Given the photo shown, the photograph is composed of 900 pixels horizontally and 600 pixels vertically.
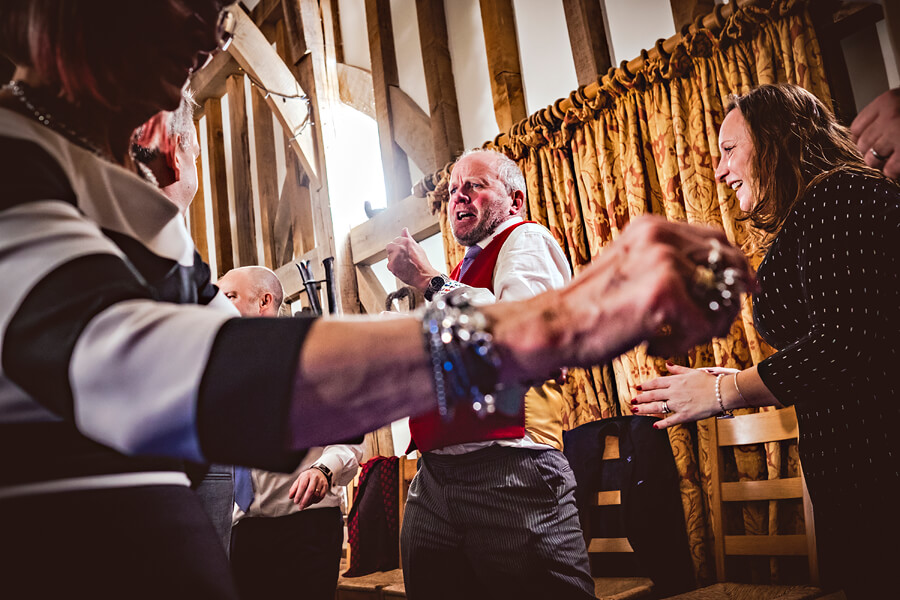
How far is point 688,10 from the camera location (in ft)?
9.08

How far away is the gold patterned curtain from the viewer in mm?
2420

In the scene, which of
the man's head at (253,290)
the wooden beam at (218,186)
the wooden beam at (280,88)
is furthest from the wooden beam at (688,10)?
the wooden beam at (218,186)

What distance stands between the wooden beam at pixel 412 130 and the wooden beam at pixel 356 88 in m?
0.38

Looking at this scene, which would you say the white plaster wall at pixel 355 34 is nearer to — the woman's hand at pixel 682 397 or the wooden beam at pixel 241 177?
the wooden beam at pixel 241 177

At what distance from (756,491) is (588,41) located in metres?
2.18

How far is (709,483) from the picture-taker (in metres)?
2.51

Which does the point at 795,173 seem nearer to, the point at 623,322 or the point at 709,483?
the point at 623,322

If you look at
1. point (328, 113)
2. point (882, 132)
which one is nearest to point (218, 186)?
point (328, 113)

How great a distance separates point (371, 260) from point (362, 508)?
1.79 metres

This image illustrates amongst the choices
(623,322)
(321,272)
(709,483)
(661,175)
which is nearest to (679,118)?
(661,175)

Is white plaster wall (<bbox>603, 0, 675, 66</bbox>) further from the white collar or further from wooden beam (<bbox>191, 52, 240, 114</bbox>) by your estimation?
wooden beam (<bbox>191, 52, 240, 114</bbox>)

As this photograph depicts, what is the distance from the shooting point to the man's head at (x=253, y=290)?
2748 millimetres

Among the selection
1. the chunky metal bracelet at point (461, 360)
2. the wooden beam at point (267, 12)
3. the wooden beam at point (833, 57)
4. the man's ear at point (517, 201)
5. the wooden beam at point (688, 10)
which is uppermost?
the wooden beam at point (267, 12)

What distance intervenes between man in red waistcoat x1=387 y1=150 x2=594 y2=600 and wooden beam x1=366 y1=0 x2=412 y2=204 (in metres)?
2.64
